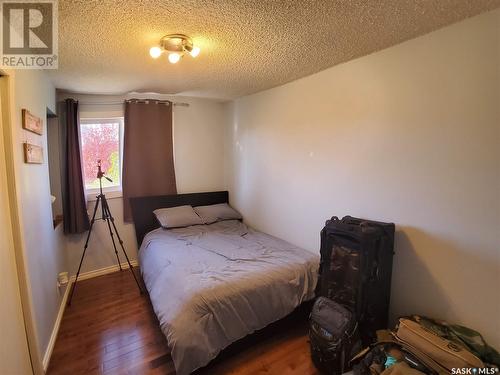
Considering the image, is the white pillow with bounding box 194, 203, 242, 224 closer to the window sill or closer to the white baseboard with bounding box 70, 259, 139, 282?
the window sill

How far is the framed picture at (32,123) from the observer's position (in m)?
1.73

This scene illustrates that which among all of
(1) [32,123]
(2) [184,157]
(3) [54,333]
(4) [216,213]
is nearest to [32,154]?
(1) [32,123]

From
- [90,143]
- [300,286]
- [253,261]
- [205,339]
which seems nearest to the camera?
[205,339]

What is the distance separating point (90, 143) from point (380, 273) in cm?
361

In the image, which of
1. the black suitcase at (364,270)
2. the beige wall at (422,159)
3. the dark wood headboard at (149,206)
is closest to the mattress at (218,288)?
the black suitcase at (364,270)

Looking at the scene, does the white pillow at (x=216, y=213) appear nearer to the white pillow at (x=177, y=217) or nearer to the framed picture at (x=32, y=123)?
the white pillow at (x=177, y=217)

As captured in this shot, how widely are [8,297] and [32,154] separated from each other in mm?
965

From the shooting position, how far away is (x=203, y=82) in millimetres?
2834

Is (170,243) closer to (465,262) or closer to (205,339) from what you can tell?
Answer: (205,339)

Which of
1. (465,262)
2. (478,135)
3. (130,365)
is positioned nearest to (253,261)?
(130,365)

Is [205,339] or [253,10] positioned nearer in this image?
[253,10]

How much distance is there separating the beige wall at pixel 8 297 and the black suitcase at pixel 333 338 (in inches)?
71.2

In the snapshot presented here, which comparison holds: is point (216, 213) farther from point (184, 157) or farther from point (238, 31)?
point (238, 31)

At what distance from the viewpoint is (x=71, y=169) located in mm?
3070
